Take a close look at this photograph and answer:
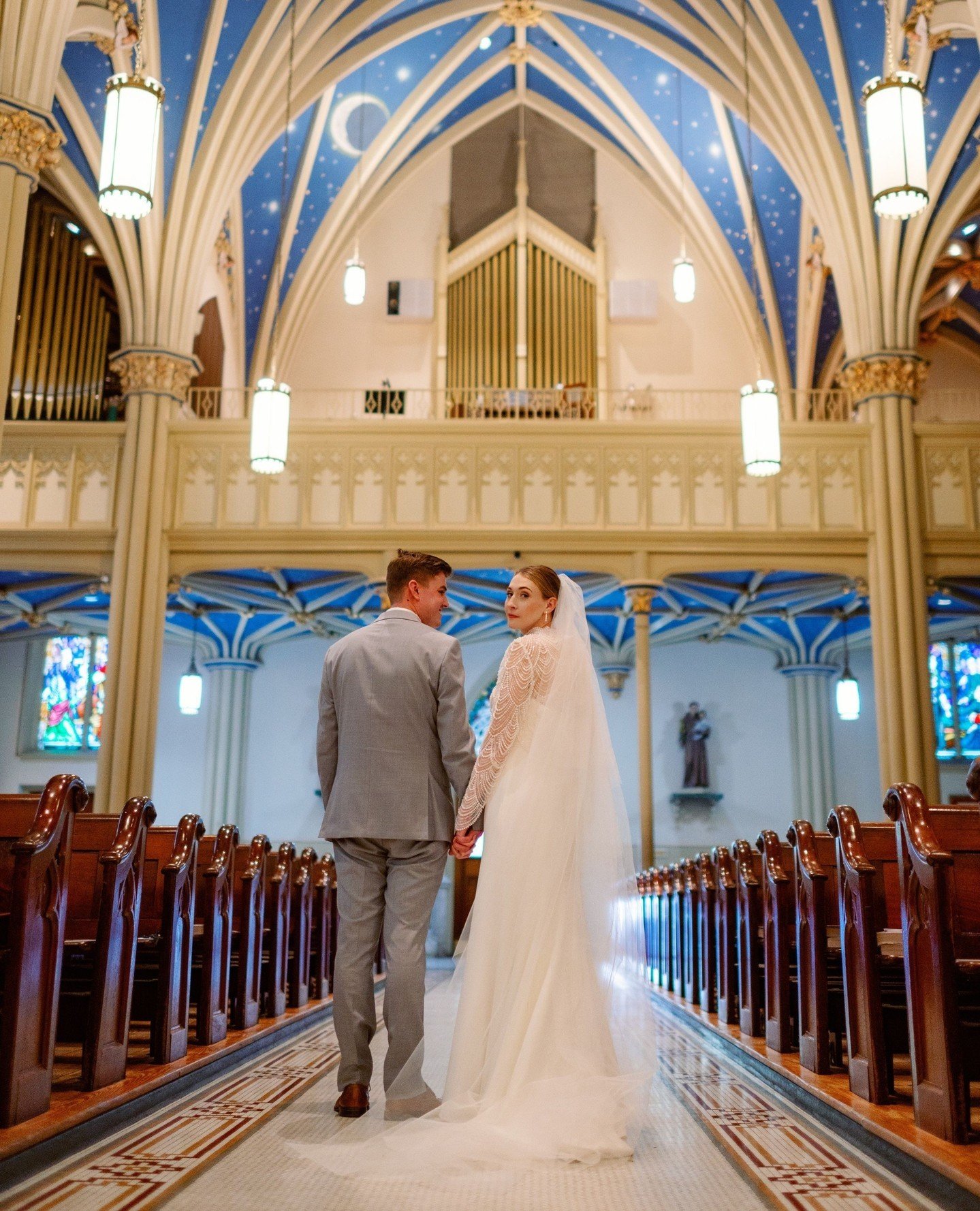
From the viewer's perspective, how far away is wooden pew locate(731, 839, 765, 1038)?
5547 mm

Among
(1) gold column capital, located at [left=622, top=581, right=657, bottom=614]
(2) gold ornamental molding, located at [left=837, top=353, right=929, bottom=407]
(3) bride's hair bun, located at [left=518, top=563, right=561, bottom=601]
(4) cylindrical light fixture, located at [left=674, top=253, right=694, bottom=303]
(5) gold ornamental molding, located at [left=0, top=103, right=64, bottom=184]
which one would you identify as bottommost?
(3) bride's hair bun, located at [left=518, top=563, right=561, bottom=601]

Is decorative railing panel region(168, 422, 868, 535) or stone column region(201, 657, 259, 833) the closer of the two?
decorative railing panel region(168, 422, 868, 535)

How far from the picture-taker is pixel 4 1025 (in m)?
3.25

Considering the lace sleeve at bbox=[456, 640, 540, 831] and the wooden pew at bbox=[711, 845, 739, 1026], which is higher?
the lace sleeve at bbox=[456, 640, 540, 831]

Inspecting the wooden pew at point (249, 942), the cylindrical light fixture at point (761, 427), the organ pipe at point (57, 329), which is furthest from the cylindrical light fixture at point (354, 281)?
the wooden pew at point (249, 942)

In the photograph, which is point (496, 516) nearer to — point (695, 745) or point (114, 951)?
point (695, 745)

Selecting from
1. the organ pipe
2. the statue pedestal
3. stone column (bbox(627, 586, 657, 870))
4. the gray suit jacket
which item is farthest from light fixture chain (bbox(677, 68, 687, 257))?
the gray suit jacket

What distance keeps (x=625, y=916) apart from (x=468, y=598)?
12.2 m

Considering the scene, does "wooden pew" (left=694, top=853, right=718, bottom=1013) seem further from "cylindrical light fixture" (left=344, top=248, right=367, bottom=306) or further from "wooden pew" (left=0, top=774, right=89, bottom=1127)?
"cylindrical light fixture" (left=344, top=248, right=367, bottom=306)

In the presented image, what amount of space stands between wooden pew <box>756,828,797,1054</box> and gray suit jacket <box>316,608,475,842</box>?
181cm

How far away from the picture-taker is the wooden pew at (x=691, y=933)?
24.8ft

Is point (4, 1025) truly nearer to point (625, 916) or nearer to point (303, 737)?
point (625, 916)

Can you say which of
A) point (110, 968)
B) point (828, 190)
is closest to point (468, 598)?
point (828, 190)

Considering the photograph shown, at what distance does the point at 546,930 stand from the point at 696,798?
15499 mm
